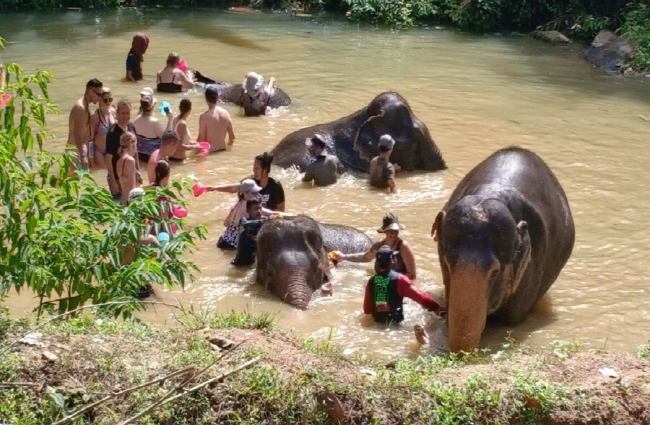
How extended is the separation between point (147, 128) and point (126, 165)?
200 cm

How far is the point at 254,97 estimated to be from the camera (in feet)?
45.4

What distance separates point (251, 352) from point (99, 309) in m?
1.06

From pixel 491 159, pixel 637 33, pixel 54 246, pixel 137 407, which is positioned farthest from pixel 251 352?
pixel 637 33

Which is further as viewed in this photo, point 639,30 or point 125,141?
point 639,30

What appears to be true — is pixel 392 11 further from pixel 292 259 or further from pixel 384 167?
pixel 292 259

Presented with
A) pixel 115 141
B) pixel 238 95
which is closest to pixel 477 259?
pixel 115 141

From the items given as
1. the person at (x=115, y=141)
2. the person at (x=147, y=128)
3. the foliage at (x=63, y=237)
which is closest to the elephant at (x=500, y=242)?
the foliage at (x=63, y=237)

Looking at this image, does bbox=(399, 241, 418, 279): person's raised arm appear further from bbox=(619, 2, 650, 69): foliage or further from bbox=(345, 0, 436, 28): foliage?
bbox=(345, 0, 436, 28): foliage

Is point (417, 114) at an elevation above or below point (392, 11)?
below

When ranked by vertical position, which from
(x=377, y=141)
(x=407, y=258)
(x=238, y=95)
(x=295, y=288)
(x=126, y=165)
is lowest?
(x=295, y=288)

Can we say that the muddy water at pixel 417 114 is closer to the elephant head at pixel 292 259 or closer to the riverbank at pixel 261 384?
the elephant head at pixel 292 259

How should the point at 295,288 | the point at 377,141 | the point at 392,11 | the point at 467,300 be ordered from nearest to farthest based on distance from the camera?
the point at 467,300 < the point at 295,288 < the point at 377,141 < the point at 392,11

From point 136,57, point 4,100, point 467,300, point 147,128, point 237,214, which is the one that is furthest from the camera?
point 136,57

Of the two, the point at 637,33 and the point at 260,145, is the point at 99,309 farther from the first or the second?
the point at 637,33
